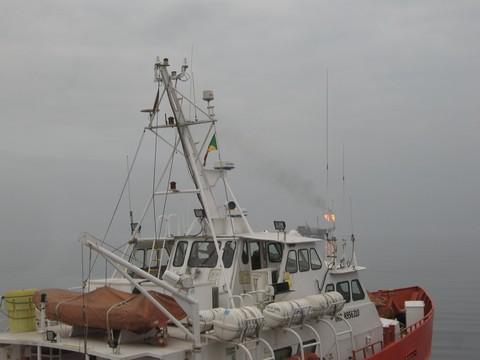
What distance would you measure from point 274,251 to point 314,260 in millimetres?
1030

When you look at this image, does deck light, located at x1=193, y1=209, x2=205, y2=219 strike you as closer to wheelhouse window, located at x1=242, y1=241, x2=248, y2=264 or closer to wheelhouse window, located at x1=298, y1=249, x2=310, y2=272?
wheelhouse window, located at x1=242, y1=241, x2=248, y2=264

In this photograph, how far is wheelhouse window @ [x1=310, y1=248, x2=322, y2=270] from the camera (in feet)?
46.2

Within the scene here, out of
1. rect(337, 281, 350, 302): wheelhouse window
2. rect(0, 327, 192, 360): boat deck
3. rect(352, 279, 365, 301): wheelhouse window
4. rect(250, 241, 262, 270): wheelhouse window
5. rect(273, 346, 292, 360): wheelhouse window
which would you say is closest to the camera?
rect(0, 327, 192, 360): boat deck

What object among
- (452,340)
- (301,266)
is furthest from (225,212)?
(452,340)

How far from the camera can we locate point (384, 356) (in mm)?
13766

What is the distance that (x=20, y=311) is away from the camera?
12.1 meters

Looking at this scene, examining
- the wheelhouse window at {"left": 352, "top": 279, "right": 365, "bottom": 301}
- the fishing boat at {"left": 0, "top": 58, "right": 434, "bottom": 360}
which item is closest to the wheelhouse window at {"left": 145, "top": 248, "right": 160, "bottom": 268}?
the fishing boat at {"left": 0, "top": 58, "right": 434, "bottom": 360}

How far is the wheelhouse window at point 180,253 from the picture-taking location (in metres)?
13.8

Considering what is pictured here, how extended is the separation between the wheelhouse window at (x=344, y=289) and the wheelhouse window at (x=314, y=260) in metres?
0.97

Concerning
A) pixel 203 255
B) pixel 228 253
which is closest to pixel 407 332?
pixel 228 253

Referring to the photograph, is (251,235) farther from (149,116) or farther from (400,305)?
(400,305)

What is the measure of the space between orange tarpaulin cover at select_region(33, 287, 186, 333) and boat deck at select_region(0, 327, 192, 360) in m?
0.33

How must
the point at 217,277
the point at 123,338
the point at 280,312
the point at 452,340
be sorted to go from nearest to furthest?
the point at 123,338 < the point at 280,312 < the point at 217,277 < the point at 452,340

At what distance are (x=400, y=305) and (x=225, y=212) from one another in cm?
1022
